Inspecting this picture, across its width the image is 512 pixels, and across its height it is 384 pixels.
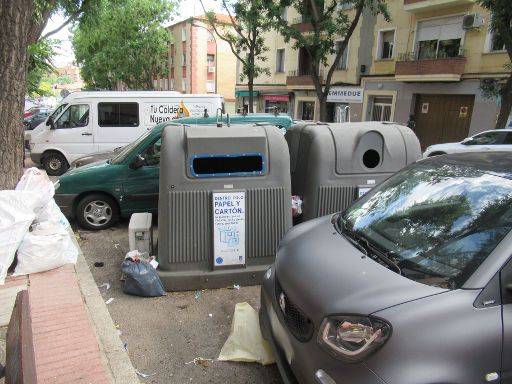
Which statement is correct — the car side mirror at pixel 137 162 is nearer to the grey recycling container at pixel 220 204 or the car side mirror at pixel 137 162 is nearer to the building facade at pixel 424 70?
the grey recycling container at pixel 220 204

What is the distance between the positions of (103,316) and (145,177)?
2.86m

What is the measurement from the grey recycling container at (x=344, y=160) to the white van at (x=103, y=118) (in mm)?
6375

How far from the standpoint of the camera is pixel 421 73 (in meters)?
17.9

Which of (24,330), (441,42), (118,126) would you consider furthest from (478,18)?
(24,330)

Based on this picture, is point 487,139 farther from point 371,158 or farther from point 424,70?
point 371,158

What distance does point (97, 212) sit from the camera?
6.00 m

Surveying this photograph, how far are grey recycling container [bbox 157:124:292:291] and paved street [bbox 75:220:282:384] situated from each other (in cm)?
22

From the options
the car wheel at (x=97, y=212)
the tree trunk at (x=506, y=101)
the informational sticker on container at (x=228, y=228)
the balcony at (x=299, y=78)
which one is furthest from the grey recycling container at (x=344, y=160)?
the balcony at (x=299, y=78)

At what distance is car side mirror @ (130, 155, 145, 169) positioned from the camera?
222 inches

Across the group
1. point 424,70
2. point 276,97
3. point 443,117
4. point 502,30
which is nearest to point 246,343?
point 502,30

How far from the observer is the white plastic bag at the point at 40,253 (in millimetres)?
3920

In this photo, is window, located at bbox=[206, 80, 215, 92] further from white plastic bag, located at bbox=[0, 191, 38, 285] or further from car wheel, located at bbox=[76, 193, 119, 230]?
white plastic bag, located at bbox=[0, 191, 38, 285]

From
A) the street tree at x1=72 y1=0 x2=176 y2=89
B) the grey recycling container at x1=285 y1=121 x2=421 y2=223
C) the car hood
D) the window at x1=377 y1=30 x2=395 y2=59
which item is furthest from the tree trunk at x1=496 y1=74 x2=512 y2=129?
the street tree at x1=72 y1=0 x2=176 y2=89

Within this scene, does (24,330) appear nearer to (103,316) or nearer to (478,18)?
(103,316)
